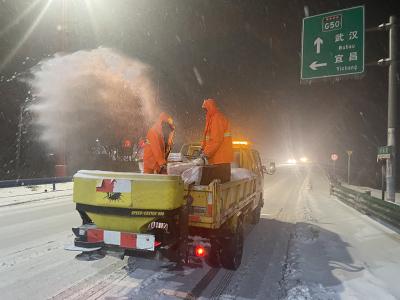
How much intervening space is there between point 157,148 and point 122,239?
1.77 metres

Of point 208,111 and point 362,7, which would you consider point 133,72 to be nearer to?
point 362,7

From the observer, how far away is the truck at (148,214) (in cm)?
450

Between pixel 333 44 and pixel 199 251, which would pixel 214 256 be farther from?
pixel 333 44

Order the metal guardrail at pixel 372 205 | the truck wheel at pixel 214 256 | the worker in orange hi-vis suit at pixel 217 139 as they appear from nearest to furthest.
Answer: the truck wheel at pixel 214 256, the worker in orange hi-vis suit at pixel 217 139, the metal guardrail at pixel 372 205

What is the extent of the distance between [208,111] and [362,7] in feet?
30.6

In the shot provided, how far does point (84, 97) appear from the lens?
2677 cm

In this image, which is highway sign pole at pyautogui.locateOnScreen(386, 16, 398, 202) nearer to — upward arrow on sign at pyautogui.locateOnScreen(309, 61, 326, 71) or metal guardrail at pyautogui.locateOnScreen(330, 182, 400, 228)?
metal guardrail at pyautogui.locateOnScreen(330, 182, 400, 228)

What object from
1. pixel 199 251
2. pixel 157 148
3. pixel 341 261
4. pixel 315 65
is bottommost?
pixel 341 261

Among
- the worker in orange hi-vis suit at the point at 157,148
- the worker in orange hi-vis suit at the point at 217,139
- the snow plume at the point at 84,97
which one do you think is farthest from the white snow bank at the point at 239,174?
the snow plume at the point at 84,97

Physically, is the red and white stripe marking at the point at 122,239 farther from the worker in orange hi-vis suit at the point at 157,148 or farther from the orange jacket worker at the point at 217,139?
the orange jacket worker at the point at 217,139

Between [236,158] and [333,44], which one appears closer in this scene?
[236,158]

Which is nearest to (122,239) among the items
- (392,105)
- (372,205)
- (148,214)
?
(148,214)

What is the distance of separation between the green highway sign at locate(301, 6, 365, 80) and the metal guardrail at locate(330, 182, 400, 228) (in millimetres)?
4501

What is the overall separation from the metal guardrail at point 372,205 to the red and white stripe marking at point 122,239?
765 centimetres
